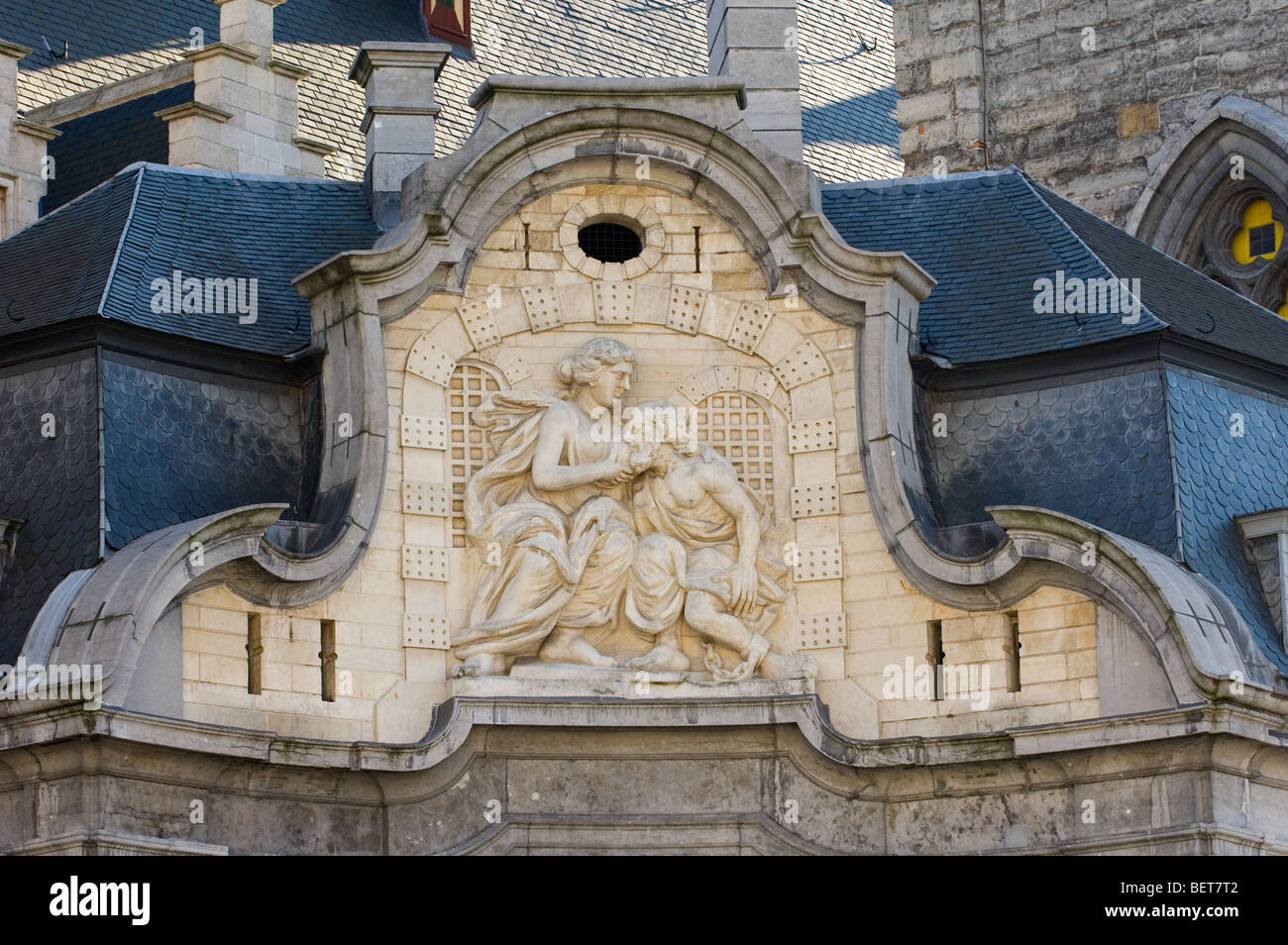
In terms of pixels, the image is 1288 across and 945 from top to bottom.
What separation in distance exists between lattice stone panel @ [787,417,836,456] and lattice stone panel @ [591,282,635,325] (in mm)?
1481

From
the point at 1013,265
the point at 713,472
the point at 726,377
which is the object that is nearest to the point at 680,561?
the point at 713,472

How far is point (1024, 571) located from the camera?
26047 mm

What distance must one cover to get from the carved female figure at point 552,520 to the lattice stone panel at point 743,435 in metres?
0.62

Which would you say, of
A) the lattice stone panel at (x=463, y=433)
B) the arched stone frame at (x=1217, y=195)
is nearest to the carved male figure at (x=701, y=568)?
the lattice stone panel at (x=463, y=433)

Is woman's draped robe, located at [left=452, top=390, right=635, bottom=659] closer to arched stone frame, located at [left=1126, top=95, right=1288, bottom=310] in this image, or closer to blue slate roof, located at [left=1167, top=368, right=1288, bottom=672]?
blue slate roof, located at [left=1167, top=368, right=1288, bottom=672]

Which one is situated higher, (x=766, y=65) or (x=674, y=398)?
(x=766, y=65)

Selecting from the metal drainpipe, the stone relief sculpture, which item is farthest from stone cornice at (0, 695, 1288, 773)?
the metal drainpipe

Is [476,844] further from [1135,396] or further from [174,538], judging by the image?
[1135,396]

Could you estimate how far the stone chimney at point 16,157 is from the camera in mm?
34938

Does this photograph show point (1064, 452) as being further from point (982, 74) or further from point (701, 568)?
point (982, 74)

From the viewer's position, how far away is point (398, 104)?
30156mm

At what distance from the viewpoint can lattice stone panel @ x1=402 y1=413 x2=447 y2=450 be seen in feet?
87.7

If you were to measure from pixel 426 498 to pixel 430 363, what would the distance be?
3.36 ft
